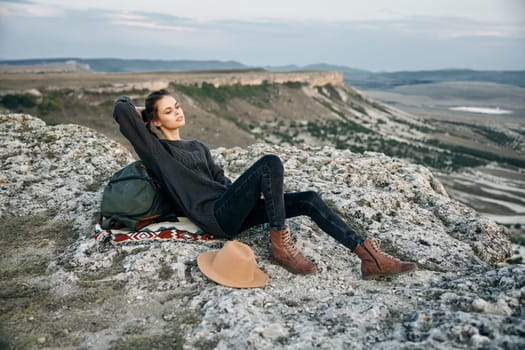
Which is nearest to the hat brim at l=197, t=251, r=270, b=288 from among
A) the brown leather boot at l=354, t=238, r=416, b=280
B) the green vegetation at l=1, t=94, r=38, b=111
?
the brown leather boot at l=354, t=238, r=416, b=280

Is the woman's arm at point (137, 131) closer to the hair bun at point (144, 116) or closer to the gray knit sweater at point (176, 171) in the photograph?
the gray knit sweater at point (176, 171)

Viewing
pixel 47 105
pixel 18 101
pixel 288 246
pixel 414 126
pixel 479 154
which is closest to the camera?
pixel 288 246

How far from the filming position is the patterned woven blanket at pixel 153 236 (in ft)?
15.0

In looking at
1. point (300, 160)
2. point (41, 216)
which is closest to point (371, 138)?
point (300, 160)

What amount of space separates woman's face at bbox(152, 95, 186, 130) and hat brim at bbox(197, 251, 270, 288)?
134 cm

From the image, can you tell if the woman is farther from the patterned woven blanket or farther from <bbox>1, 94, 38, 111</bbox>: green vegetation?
<bbox>1, 94, 38, 111</bbox>: green vegetation

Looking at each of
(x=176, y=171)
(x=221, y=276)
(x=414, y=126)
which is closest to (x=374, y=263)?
(x=221, y=276)

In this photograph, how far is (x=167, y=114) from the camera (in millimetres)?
4508

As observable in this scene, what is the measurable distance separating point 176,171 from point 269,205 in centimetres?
98

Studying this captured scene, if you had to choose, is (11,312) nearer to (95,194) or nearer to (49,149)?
(95,194)

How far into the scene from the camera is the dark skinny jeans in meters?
4.08

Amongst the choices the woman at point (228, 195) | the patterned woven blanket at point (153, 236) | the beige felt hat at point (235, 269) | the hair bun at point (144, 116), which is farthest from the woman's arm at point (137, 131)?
the beige felt hat at point (235, 269)

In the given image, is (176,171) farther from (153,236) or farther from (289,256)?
(289,256)

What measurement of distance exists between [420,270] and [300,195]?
1423 millimetres
